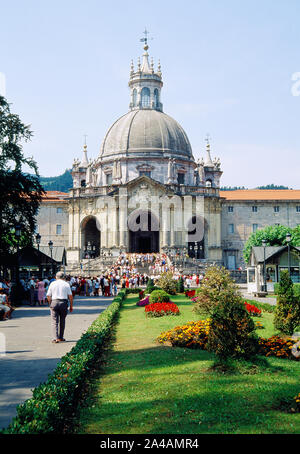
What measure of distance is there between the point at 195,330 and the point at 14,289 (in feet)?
54.4

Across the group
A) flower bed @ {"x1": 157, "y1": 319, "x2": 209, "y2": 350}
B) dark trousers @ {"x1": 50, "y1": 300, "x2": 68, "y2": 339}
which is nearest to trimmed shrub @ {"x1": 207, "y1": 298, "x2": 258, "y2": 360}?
flower bed @ {"x1": 157, "y1": 319, "x2": 209, "y2": 350}

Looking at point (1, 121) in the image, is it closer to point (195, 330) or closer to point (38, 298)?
point (38, 298)

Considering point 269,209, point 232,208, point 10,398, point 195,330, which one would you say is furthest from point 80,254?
point 10,398

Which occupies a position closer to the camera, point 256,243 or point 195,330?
point 195,330

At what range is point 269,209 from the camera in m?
69.4

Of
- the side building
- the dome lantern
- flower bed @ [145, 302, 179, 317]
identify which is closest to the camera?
flower bed @ [145, 302, 179, 317]

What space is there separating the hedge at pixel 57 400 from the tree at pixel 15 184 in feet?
60.8

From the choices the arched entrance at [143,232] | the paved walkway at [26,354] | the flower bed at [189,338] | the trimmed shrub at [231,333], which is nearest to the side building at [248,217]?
the arched entrance at [143,232]

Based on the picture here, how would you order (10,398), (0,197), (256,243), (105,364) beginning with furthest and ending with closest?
(256,243) → (0,197) → (105,364) → (10,398)

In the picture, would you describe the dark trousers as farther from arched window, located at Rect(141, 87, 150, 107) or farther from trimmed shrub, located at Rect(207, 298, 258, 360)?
arched window, located at Rect(141, 87, 150, 107)

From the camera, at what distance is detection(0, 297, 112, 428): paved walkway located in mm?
7645

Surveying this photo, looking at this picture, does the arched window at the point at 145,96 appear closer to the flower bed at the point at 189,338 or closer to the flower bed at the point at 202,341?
the flower bed at the point at 202,341

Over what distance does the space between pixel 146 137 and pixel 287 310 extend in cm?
5812

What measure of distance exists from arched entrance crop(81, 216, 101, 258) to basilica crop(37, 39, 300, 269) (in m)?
0.15
